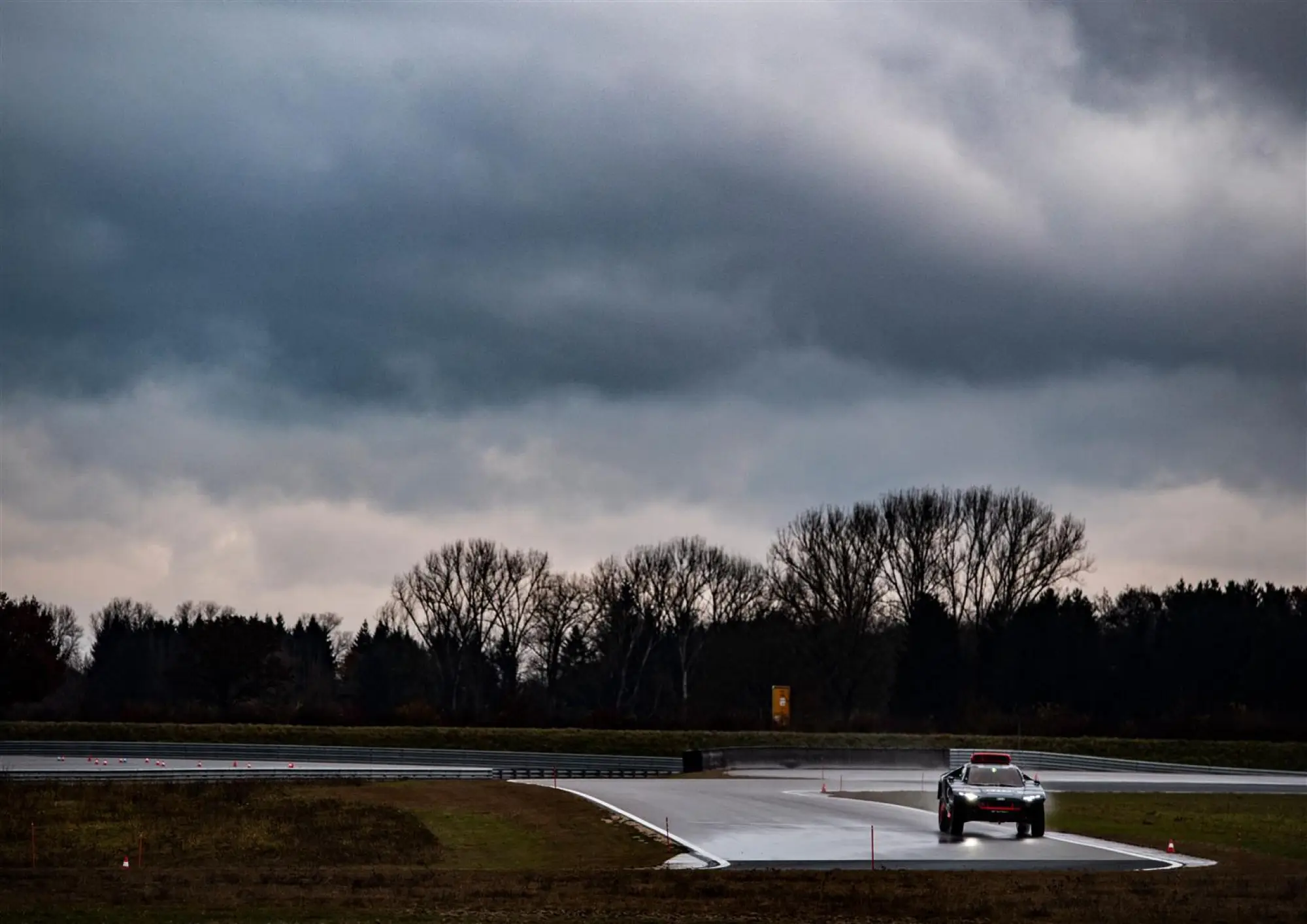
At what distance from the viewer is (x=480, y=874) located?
2958cm

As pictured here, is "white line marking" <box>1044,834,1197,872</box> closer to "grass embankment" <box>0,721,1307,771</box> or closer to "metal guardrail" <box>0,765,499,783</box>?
"metal guardrail" <box>0,765,499,783</box>

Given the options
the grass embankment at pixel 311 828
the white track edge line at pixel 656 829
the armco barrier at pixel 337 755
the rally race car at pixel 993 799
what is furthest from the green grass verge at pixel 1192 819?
the armco barrier at pixel 337 755

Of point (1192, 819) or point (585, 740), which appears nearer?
point (1192, 819)

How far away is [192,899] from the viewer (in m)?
24.3

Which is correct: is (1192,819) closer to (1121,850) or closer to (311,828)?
(1121,850)

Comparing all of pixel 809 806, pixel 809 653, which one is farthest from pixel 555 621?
pixel 809 806

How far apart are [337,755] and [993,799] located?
4733 cm

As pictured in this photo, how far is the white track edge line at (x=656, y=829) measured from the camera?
30.1 metres

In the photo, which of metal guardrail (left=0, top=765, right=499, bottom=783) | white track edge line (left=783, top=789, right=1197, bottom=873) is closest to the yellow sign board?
metal guardrail (left=0, top=765, right=499, bottom=783)

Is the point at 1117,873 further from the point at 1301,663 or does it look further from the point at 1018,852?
the point at 1301,663

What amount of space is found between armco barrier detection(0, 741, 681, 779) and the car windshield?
125 ft

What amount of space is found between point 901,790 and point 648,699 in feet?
239

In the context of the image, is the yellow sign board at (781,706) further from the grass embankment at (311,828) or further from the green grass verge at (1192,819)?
the grass embankment at (311,828)

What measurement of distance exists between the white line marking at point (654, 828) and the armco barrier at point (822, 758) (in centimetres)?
2048
